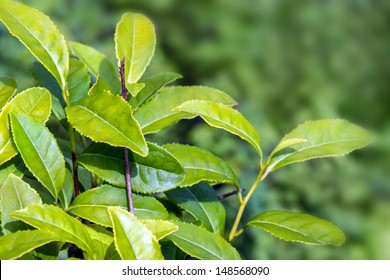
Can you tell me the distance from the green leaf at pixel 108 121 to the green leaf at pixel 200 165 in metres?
0.11

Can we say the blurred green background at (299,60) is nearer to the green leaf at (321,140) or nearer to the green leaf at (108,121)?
the green leaf at (321,140)

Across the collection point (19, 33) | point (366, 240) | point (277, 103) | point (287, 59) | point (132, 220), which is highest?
point (19, 33)

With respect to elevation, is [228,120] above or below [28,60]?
above

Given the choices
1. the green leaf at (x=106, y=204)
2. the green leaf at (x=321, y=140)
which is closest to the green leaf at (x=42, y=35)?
the green leaf at (x=106, y=204)

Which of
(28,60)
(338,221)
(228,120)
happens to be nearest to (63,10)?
(28,60)

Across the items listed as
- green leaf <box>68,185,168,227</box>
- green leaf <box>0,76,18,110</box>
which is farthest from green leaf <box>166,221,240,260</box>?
green leaf <box>0,76,18,110</box>

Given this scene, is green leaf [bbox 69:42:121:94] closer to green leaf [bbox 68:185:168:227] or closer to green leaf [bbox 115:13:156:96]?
green leaf [bbox 115:13:156:96]

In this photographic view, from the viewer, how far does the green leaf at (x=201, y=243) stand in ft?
2.20

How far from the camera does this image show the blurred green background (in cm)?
241

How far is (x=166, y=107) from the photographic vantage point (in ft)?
2.52
